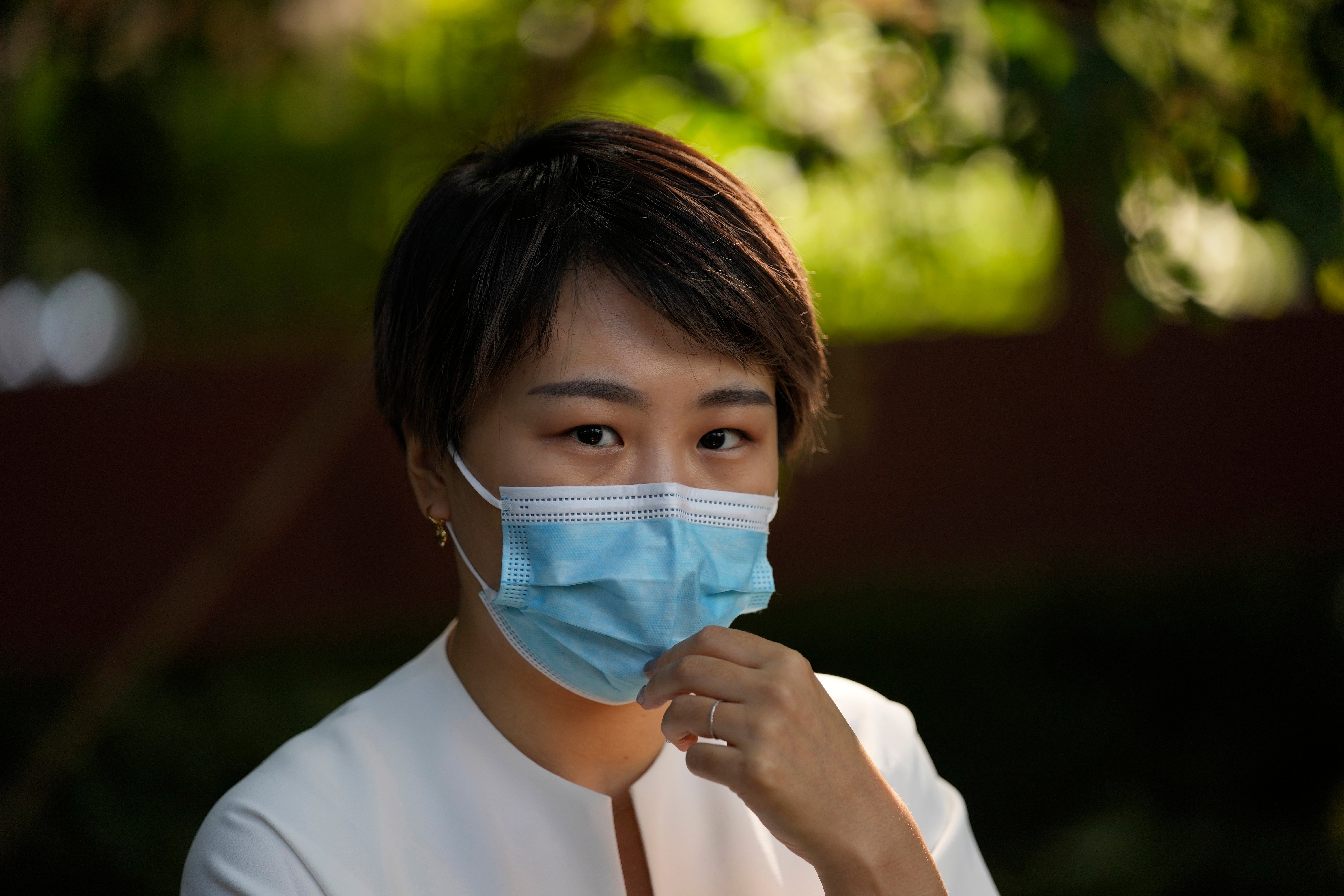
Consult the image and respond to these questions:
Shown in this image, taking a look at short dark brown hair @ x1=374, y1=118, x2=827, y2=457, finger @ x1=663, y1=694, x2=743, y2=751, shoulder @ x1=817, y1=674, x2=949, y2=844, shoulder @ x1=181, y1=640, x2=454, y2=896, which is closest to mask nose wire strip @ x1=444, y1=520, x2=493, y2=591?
short dark brown hair @ x1=374, y1=118, x2=827, y2=457

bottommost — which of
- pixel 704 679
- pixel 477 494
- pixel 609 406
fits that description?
pixel 704 679

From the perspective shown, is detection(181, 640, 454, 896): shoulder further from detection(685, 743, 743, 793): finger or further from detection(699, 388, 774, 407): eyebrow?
detection(699, 388, 774, 407): eyebrow

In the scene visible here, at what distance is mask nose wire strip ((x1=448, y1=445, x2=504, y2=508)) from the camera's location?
65.0 inches

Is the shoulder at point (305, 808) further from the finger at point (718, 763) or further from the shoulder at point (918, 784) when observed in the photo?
the shoulder at point (918, 784)

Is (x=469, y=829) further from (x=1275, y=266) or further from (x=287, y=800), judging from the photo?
(x=1275, y=266)

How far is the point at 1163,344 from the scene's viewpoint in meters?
6.76

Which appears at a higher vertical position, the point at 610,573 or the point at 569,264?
the point at 569,264

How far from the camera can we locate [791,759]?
57.7 inches

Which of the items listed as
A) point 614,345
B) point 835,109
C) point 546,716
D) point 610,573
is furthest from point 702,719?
point 835,109

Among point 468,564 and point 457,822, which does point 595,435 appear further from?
point 457,822

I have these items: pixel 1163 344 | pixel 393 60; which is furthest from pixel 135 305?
pixel 1163 344

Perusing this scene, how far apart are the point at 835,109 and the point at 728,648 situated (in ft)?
6.16

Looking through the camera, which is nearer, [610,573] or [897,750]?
[610,573]

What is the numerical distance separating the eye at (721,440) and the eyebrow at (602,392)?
5.4 inches
